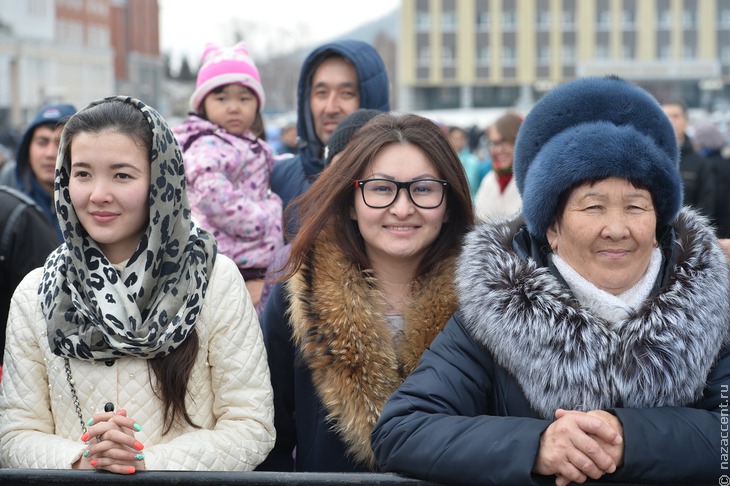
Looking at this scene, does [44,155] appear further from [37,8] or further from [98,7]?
[98,7]

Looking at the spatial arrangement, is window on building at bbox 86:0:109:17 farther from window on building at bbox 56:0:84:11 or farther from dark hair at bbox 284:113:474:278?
dark hair at bbox 284:113:474:278

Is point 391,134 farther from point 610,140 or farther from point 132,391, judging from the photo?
point 132,391

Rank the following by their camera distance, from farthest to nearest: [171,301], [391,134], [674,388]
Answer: [391,134] < [171,301] < [674,388]

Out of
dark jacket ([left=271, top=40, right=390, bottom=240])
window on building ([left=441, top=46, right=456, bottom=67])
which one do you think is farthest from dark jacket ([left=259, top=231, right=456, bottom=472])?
window on building ([left=441, top=46, right=456, bottom=67])

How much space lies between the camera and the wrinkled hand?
239 cm

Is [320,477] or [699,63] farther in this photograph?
[699,63]

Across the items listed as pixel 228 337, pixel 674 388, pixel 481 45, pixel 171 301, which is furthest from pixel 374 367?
pixel 481 45

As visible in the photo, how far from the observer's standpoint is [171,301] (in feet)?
9.00

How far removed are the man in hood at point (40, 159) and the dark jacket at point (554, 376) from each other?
3577 millimetres

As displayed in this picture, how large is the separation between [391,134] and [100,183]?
0.95 metres

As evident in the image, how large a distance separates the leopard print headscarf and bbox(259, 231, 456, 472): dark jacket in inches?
14.6

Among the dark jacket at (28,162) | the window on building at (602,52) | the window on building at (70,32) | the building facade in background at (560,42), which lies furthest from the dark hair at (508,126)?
the window on building at (602,52)

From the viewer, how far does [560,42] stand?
242 ft

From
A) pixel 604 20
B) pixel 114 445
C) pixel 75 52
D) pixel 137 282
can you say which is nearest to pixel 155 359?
pixel 137 282
